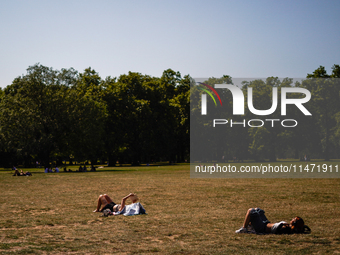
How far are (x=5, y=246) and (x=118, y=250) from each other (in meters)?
2.99

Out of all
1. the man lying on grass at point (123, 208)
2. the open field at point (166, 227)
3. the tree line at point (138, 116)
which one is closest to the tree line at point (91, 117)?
the tree line at point (138, 116)

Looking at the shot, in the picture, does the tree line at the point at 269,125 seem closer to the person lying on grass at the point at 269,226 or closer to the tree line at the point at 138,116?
the tree line at the point at 138,116

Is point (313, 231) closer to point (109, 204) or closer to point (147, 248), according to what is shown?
point (147, 248)

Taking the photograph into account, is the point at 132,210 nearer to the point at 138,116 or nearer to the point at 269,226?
the point at 269,226

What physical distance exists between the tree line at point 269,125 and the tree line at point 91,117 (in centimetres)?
474

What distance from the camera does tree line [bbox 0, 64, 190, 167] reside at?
5834 centimetres

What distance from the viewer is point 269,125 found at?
91.4m

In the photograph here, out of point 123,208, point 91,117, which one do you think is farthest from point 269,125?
point 123,208

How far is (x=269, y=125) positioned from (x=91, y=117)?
44.6 m

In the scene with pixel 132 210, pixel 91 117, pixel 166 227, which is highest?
pixel 91 117

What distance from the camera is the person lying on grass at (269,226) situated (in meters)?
11.6

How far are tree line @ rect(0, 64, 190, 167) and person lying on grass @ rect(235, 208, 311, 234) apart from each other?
49582 mm

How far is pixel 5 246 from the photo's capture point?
10.3 metres

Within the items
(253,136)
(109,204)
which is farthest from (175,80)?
(109,204)
